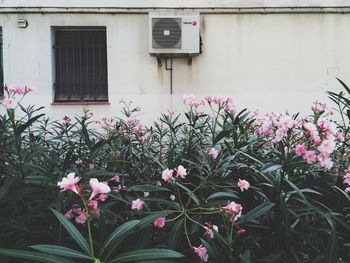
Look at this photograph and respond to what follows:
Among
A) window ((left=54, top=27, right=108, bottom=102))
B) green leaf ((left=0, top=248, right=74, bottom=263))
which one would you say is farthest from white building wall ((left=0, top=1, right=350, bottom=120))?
green leaf ((left=0, top=248, right=74, bottom=263))

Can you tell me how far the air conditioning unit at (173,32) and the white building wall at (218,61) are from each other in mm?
330

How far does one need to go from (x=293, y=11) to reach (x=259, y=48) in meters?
0.74

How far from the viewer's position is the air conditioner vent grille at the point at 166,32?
18.6ft

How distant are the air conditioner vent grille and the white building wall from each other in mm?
358

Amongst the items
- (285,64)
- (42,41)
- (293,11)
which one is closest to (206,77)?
(285,64)

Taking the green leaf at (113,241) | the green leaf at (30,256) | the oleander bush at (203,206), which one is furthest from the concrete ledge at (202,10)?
the green leaf at (30,256)

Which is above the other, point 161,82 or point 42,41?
point 42,41

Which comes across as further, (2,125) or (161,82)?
(161,82)

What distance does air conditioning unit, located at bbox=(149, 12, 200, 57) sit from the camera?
569 cm

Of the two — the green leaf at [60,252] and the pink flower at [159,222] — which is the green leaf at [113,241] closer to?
the green leaf at [60,252]

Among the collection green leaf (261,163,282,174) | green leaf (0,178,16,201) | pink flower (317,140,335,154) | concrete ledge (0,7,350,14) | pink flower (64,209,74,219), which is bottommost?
pink flower (64,209,74,219)

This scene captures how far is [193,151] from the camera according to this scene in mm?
1907

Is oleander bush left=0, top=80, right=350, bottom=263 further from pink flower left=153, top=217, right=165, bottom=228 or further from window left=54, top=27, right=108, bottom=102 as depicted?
window left=54, top=27, right=108, bottom=102

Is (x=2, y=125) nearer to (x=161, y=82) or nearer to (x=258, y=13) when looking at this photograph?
(x=161, y=82)
